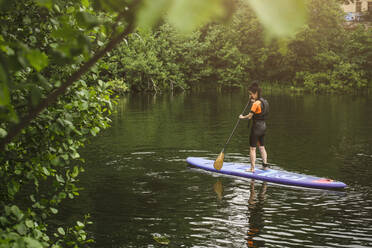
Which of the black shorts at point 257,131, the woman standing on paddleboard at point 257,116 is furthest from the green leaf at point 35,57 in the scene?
the black shorts at point 257,131

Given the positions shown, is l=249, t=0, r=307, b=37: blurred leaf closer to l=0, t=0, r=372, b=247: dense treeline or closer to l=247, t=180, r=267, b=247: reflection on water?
l=0, t=0, r=372, b=247: dense treeline

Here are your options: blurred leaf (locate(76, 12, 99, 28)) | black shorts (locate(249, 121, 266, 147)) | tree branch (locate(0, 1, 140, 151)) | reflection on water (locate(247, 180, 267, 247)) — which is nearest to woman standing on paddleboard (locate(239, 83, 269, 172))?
black shorts (locate(249, 121, 266, 147))

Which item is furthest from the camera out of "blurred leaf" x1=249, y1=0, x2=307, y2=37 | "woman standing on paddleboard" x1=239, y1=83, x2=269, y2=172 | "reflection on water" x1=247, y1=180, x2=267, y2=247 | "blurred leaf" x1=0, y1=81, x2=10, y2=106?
"woman standing on paddleboard" x1=239, y1=83, x2=269, y2=172

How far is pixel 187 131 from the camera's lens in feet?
73.2

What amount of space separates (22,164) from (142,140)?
1493 centimetres

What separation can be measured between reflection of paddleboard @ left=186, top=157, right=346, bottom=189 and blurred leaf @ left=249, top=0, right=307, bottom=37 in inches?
435

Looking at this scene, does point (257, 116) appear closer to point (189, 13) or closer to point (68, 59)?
point (68, 59)

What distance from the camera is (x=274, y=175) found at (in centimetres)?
1240

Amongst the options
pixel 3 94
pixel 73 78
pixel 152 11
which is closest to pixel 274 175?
pixel 73 78

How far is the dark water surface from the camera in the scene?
8.21 metres

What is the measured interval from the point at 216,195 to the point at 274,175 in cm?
222

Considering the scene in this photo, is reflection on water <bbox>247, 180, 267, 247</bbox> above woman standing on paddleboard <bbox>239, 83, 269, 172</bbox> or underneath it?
underneath

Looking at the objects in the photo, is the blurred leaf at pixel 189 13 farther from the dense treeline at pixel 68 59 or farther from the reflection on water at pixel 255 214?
the reflection on water at pixel 255 214

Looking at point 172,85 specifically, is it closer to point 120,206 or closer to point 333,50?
point 333,50
